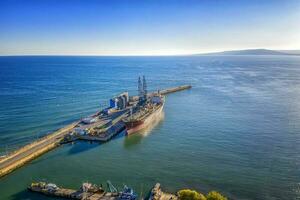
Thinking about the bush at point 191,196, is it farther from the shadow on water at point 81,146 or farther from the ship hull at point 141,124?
the ship hull at point 141,124

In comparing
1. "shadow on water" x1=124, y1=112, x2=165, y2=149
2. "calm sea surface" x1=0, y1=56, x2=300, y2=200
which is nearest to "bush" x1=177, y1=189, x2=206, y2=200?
"calm sea surface" x1=0, y1=56, x2=300, y2=200

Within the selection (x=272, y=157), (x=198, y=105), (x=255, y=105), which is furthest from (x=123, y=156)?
(x=255, y=105)

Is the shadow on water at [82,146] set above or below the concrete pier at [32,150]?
below

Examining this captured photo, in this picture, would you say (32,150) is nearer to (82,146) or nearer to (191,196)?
→ (82,146)

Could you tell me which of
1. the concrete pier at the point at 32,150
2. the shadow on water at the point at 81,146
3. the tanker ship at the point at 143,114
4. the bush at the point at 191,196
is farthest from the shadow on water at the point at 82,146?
the bush at the point at 191,196

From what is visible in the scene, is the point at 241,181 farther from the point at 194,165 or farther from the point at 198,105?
the point at 198,105

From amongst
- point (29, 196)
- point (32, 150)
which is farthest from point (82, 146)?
point (29, 196)
